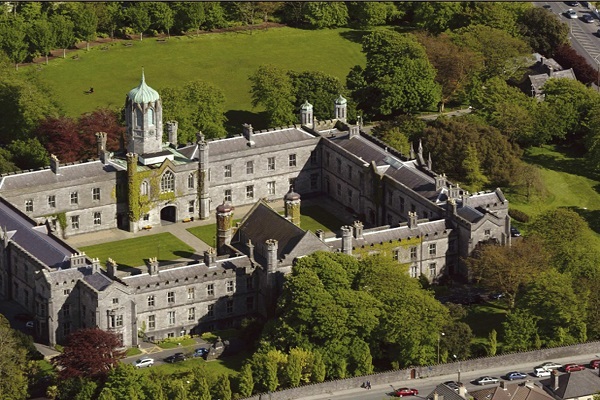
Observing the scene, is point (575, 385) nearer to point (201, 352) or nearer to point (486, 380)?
point (486, 380)

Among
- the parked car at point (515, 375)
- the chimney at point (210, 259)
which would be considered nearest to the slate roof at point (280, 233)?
the chimney at point (210, 259)

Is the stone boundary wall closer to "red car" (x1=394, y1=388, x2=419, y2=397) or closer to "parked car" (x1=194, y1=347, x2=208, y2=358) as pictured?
"red car" (x1=394, y1=388, x2=419, y2=397)

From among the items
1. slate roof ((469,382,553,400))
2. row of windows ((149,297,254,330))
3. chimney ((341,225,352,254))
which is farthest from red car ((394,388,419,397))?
row of windows ((149,297,254,330))

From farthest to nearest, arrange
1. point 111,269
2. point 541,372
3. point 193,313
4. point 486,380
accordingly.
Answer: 1. point 193,313
2. point 111,269
3. point 541,372
4. point 486,380

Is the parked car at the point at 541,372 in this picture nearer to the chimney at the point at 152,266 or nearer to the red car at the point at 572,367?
the red car at the point at 572,367

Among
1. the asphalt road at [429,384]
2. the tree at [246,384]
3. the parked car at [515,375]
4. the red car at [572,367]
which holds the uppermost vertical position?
the tree at [246,384]

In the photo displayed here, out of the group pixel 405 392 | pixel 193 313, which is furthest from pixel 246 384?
pixel 193 313

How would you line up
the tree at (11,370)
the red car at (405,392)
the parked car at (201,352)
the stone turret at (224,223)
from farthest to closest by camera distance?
the stone turret at (224,223), the parked car at (201,352), the red car at (405,392), the tree at (11,370)
